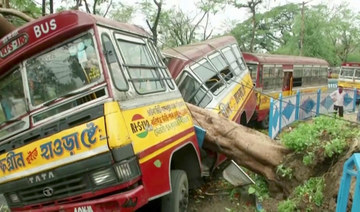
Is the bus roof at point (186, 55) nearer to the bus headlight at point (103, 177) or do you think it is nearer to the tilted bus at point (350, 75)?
the bus headlight at point (103, 177)

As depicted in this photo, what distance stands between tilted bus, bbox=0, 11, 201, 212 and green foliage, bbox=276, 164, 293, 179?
1506mm

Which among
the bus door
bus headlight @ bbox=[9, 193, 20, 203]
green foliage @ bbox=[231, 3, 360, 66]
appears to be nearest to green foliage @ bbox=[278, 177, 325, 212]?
bus headlight @ bbox=[9, 193, 20, 203]

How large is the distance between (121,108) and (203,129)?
2.14 m

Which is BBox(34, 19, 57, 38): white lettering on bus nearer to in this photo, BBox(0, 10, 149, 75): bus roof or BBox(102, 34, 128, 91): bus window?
BBox(0, 10, 149, 75): bus roof

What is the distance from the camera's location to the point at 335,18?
134 feet

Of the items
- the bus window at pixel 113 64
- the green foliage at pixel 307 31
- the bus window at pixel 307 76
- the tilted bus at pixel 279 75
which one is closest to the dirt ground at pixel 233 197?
the bus window at pixel 113 64

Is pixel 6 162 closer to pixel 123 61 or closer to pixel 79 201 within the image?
pixel 79 201

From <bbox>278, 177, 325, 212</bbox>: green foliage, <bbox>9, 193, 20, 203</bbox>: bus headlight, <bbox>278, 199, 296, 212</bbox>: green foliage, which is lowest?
<bbox>278, 199, 296, 212</bbox>: green foliage

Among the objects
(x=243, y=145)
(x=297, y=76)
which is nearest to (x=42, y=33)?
(x=243, y=145)

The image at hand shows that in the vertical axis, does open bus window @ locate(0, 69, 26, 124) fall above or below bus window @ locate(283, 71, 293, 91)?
above

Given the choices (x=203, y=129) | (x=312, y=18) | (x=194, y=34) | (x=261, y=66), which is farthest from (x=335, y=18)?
(x=203, y=129)

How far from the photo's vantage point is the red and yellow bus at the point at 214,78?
23.5 ft

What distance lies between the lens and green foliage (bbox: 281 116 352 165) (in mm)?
4469

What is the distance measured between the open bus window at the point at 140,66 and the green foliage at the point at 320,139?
6.57 ft
